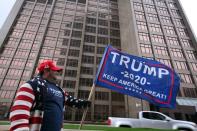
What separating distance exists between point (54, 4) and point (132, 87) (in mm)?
59998

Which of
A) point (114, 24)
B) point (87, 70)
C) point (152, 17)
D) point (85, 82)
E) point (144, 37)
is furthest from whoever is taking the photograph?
point (114, 24)

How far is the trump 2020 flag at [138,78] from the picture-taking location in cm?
554

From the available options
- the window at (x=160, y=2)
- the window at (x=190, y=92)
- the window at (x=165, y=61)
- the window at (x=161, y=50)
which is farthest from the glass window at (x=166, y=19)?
the window at (x=190, y=92)

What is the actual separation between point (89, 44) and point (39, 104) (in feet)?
169

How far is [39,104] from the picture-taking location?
2387mm

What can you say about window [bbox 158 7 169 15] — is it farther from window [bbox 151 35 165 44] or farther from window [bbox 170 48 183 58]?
window [bbox 170 48 183 58]

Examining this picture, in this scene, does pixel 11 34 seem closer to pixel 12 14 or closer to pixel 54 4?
pixel 12 14

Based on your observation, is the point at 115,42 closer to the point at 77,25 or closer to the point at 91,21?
the point at 91,21

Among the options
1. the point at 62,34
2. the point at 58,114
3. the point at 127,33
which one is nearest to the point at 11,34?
the point at 62,34

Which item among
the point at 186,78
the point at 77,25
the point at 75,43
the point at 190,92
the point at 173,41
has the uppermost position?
the point at 77,25

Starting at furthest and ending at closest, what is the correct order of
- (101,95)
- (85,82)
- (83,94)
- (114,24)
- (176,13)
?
1. (114,24)
2. (176,13)
3. (85,82)
4. (101,95)
5. (83,94)

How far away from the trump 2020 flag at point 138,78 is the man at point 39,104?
272 cm

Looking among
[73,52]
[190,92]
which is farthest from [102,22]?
[190,92]

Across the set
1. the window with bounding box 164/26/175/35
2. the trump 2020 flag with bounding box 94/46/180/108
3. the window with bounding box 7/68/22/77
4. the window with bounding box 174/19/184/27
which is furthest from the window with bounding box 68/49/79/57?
the trump 2020 flag with bounding box 94/46/180/108
